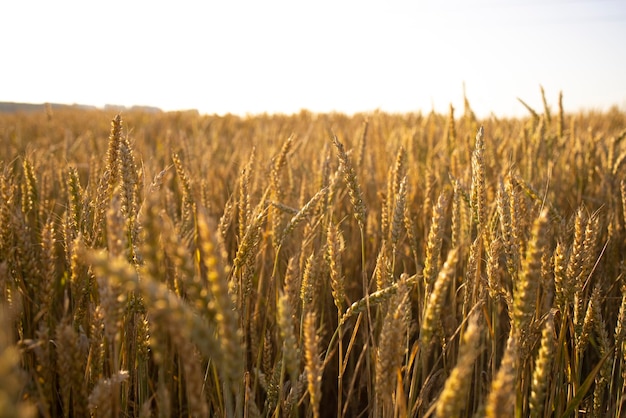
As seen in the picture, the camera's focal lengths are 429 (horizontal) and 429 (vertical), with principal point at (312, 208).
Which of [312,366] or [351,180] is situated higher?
[351,180]

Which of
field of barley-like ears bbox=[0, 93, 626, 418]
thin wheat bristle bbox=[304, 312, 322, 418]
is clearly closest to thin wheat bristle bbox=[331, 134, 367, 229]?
field of barley-like ears bbox=[0, 93, 626, 418]

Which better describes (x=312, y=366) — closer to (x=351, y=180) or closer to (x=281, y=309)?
(x=281, y=309)

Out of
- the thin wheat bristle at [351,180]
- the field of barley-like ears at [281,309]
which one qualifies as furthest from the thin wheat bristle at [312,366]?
the thin wheat bristle at [351,180]

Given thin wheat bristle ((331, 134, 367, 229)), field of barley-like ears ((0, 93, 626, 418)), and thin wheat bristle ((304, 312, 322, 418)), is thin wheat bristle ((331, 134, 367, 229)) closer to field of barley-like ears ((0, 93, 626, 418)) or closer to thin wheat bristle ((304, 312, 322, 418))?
field of barley-like ears ((0, 93, 626, 418))

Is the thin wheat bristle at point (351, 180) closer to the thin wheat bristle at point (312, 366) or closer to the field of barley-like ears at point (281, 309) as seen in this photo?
the field of barley-like ears at point (281, 309)

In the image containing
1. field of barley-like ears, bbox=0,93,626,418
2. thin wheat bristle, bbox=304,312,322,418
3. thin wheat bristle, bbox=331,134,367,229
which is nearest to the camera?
field of barley-like ears, bbox=0,93,626,418

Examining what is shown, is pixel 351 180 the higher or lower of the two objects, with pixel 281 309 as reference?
higher

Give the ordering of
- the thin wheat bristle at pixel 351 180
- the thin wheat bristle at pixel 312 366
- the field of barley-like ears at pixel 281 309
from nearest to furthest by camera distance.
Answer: the field of barley-like ears at pixel 281 309 < the thin wheat bristle at pixel 312 366 < the thin wheat bristle at pixel 351 180

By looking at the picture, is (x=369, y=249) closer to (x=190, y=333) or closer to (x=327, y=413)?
(x=327, y=413)

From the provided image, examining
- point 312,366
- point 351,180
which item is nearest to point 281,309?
point 312,366

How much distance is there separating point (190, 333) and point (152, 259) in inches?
3.9

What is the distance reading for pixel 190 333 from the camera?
18.4 inches

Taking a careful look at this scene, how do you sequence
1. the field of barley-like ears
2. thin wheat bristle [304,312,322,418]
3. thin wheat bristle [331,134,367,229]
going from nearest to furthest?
the field of barley-like ears, thin wheat bristle [304,312,322,418], thin wheat bristle [331,134,367,229]

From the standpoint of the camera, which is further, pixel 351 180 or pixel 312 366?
pixel 351 180
